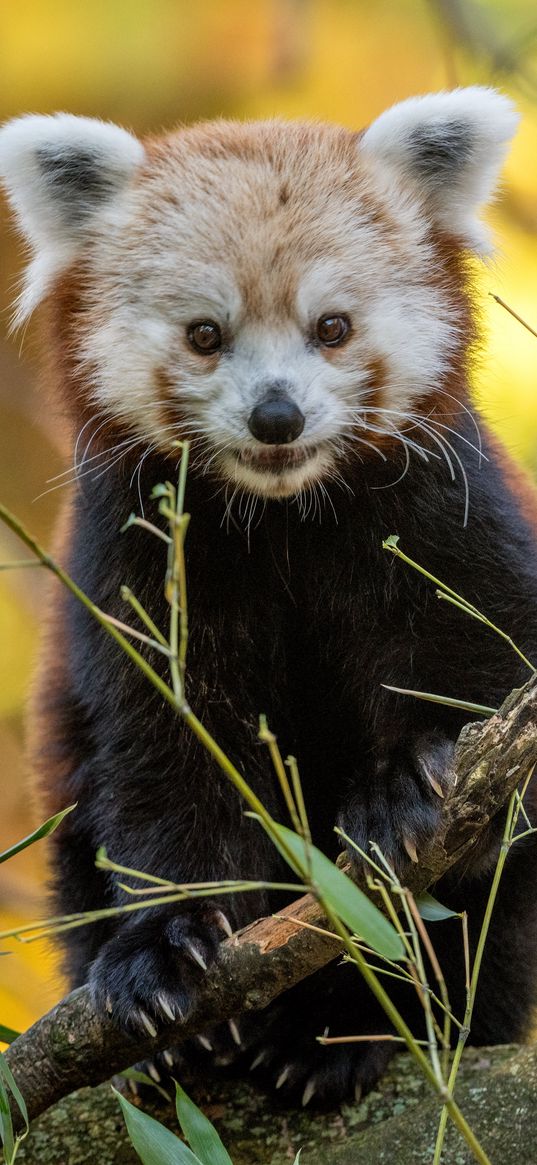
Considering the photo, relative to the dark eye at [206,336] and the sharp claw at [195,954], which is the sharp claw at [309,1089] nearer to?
the sharp claw at [195,954]

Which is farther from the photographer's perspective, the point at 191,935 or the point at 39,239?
the point at 39,239

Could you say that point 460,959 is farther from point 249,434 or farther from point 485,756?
point 249,434

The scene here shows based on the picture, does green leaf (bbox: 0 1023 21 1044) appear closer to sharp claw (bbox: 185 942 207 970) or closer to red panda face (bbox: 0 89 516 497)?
sharp claw (bbox: 185 942 207 970)

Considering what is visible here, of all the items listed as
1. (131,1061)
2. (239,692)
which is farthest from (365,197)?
(131,1061)

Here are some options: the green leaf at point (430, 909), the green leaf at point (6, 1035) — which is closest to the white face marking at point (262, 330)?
the green leaf at point (430, 909)

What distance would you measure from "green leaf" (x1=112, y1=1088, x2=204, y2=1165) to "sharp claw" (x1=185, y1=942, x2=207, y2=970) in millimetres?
326

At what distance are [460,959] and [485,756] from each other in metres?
1.08

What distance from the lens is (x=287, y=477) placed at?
111 inches

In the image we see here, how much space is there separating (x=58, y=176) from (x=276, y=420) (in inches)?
36.2

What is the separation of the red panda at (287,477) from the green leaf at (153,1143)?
457mm

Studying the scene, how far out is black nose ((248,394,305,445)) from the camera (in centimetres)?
267

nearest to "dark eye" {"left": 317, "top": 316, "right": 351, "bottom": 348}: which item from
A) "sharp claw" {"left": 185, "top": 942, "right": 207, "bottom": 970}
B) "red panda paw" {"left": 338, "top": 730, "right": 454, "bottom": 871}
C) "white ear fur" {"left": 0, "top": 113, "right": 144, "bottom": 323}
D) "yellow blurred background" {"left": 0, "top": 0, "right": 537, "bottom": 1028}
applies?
"white ear fur" {"left": 0, "top": 113, "right": 144, "bottom": 323}

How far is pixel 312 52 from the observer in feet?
18.4

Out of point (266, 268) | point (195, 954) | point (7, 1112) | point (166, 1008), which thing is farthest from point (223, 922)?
point (266, 268)
